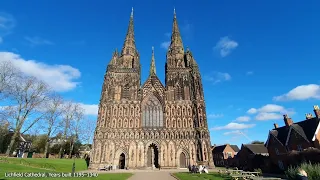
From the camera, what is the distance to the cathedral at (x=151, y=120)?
114 ft

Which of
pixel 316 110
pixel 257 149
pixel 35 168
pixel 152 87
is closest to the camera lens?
pixel 35 168

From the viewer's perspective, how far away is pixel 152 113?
39500mm

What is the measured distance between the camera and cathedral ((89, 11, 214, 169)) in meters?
Result: 34.7

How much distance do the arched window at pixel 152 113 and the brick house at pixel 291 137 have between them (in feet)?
68.7

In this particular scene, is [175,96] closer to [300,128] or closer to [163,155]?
[163,155]

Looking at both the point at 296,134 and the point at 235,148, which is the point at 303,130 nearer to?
the point at 296,134

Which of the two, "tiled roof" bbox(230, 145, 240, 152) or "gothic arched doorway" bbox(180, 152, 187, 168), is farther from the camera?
"tiled roof" bbox(230, 145, 240, 152)

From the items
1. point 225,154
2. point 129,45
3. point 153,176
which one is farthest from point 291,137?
point 129,45

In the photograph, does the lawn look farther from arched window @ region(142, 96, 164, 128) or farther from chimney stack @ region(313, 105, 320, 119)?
chimney stack @ region(313, 105, 320, 119)

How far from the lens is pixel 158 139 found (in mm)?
36094

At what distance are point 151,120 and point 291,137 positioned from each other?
81.7 ft

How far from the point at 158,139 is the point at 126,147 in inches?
260

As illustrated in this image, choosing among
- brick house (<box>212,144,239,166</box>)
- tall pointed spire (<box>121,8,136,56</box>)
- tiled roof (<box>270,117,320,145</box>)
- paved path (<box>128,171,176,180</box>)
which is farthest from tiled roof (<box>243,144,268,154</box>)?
tall pointed spire (<box>121,8,136,56</box>)

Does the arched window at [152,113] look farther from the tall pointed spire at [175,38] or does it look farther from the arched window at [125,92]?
the tall pointed spire at [175,38]
